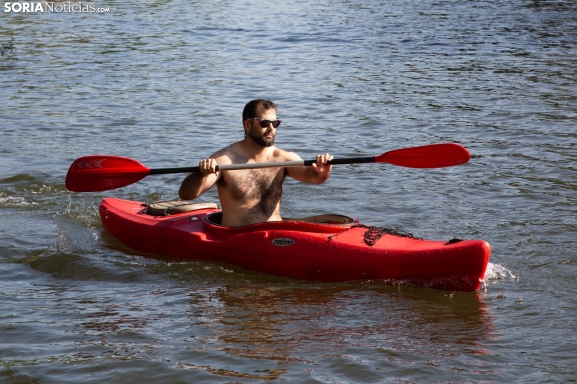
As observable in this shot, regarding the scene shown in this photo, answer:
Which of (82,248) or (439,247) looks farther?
(82,248)

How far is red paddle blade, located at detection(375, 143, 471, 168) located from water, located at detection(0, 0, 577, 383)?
0.85m

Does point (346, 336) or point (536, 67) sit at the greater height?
point (536, 67)

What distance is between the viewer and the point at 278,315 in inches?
212

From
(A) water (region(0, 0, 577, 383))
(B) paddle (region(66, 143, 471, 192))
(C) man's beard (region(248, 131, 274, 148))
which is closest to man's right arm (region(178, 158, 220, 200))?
(B) paddle (region(66, 143, 471, 192))

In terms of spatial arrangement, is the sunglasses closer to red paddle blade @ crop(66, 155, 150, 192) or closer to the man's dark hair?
the man's dark hair

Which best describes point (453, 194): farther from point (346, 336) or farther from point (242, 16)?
point (242, 16)

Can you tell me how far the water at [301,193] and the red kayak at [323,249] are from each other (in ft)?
0.36

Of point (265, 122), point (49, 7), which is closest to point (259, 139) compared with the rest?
point (265, 122)

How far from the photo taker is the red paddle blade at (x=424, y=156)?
241 inches

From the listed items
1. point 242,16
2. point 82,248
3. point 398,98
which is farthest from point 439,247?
point 242,16

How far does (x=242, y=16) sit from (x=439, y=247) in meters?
16.1

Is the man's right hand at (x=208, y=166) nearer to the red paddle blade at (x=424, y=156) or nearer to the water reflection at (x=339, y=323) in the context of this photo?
the water reflection at (x=339, y=323)

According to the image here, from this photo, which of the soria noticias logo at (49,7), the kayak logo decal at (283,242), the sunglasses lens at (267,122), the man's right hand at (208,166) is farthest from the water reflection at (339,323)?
the soria noticias logo at (49,7)

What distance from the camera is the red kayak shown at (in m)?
5.51
